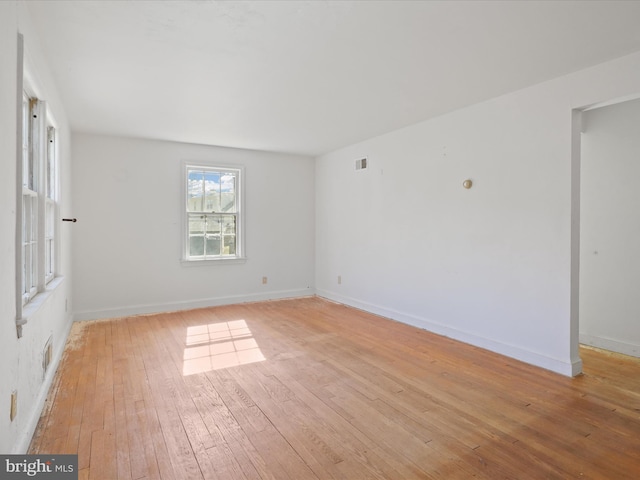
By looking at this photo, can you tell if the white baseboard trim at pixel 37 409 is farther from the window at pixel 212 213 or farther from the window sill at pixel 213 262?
the window at pixel 212 213

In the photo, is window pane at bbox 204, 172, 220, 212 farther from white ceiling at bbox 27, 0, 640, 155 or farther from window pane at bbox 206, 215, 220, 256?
white ceiling at bbox 27, 0, 640, 155

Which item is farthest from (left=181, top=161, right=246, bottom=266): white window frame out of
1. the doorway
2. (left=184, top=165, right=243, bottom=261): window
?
the doorway

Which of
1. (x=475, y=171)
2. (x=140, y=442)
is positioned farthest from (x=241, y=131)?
(x=140, y=442)

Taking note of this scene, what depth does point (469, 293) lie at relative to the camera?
3775 mm

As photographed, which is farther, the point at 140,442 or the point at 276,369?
the point at 276,369

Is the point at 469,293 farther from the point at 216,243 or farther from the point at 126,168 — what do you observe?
the point at 126,168

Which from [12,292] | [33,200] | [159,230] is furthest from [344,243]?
[12,292]

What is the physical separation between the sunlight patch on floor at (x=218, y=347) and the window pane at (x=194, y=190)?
193cm

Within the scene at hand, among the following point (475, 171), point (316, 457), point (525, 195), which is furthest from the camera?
point (475, 171)

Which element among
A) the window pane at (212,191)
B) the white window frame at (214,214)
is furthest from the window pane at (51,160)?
the window pane at (212,191)

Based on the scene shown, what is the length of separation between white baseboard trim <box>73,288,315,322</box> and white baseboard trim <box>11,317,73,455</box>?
1.40 meters

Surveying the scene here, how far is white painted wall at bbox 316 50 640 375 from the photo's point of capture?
299 cm

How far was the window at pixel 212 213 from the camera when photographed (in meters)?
5.49

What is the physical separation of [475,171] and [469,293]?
1.28 meters
